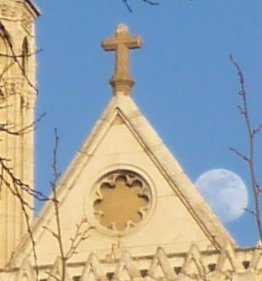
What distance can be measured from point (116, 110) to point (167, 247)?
88.5 inches

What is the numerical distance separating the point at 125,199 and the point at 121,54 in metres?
2.13

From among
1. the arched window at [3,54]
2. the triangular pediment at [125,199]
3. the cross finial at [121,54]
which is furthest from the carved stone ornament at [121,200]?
the arched window at [3,54]

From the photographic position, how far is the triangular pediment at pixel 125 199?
2628cm

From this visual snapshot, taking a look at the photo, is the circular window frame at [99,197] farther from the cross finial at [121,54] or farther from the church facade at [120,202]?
the cross finial at [121,54]

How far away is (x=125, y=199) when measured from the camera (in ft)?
87.9

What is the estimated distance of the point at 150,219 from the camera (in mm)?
26562

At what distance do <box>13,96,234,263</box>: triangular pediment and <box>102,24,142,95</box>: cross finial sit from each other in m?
0.20

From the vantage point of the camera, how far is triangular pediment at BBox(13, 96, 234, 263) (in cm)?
2628

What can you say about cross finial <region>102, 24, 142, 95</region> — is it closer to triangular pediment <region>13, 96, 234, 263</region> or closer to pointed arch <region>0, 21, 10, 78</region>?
triangular pediment <region>13, 96, 234, 263</region>

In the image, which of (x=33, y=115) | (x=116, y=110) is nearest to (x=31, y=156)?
(x=33, y=115)

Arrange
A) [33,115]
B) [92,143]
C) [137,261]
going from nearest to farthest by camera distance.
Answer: [137,261]
[92,143]
[33,115]

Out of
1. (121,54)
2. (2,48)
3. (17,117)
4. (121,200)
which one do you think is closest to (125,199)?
(121,200)

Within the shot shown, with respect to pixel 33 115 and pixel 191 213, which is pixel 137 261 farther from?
pixel 33 115

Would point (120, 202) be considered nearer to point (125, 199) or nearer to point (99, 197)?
point (125, 199)
